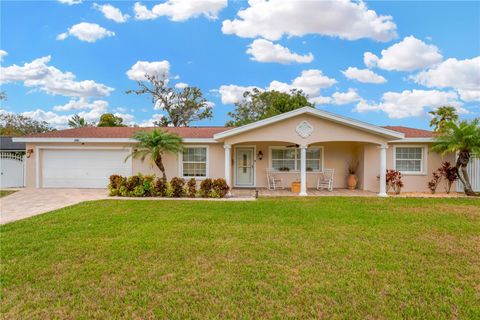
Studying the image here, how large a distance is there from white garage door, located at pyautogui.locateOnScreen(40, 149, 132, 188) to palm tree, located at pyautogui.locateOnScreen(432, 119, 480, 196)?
1467cm

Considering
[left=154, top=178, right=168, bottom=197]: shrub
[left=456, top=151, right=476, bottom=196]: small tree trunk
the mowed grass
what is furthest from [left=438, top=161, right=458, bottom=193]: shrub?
[left=154, top=178, right=168, bottom=197]: shrub

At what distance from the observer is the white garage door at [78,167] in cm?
1452

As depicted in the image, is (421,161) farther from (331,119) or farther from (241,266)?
(241,266)

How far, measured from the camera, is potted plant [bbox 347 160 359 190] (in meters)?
14.3

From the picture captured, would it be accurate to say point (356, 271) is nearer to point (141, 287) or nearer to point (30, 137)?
point (141, 287)

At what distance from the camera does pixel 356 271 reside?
4.35 m

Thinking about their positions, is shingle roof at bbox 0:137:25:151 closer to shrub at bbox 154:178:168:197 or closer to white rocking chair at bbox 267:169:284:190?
shrub at bbox 154:178:168:197

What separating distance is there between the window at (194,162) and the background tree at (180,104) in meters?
19.3

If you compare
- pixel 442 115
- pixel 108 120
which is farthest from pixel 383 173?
pixel 108 120

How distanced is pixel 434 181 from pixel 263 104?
23602 mm

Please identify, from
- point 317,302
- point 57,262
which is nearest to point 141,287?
point 57,262

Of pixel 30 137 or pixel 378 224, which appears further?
pixel 30 137

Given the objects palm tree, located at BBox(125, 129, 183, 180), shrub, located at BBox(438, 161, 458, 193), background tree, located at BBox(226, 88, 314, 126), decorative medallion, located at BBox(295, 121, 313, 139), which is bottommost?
shrub, located at BBox(438, 161, 458, 193)

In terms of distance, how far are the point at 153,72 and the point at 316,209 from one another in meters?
27.2
